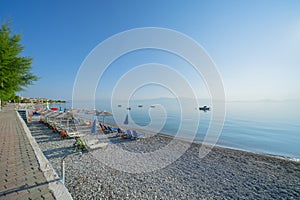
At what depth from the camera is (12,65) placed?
8.95 metres

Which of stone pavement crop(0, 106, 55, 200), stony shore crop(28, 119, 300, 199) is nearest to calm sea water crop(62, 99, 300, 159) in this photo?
stony shore crop(28, 119, 300, 199)

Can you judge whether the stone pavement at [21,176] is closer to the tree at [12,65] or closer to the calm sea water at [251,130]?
the tree at [12,65]

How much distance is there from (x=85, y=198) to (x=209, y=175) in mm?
4297

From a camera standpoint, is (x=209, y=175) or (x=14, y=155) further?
(x=209, y=175)

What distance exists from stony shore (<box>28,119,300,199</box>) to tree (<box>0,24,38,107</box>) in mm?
5808

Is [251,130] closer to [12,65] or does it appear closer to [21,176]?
[21,176]

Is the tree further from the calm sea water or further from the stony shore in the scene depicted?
the calm sea water

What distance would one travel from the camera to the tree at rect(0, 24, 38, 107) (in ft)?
27.6

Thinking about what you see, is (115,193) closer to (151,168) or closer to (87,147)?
(151,168)

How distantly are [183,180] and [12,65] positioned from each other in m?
12.0

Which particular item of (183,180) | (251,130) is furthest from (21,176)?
(251,130)

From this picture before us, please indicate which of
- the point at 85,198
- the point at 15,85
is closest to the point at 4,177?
the point at 85,198

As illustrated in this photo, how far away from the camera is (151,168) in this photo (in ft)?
18.3

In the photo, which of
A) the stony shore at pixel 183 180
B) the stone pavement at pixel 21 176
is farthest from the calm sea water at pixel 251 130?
the stone pavement at pixel 21 176
